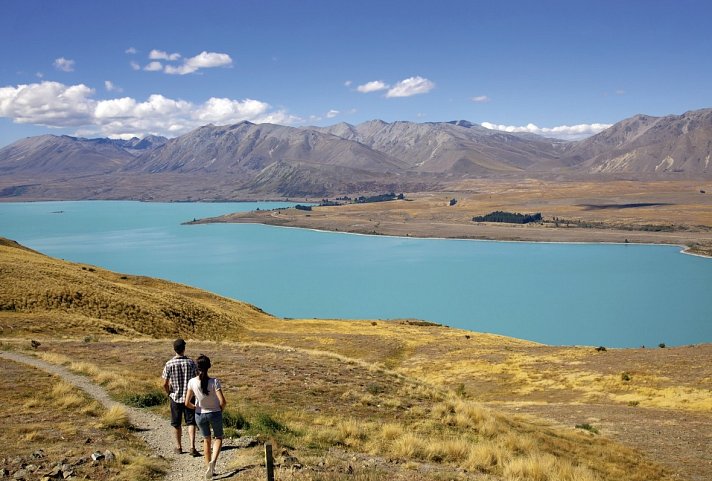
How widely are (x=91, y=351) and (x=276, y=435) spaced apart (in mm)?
15086

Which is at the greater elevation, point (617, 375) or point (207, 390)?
point (207, 390)

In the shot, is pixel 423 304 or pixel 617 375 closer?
pixel 617 375

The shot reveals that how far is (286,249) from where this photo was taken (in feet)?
603

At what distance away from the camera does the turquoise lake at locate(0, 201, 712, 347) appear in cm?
8906

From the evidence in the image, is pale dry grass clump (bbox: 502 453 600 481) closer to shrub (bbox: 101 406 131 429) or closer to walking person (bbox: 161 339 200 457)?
walking person (bbox: 161 339 200 457)

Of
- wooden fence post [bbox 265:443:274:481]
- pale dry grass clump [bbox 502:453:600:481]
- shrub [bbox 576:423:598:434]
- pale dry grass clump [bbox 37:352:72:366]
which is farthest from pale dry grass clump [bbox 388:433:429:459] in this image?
pale dry grass clump [bbox 37:352:72:366]

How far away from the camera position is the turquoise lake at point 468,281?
89.1 metres

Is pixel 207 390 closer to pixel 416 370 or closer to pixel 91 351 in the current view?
pixel 91 351

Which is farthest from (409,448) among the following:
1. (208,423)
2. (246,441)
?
(208,423)

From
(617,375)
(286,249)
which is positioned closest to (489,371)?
(617,375)

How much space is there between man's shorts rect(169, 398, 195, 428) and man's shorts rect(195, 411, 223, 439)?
2.52 ft

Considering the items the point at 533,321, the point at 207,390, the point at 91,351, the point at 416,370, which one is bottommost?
the point at 533,321

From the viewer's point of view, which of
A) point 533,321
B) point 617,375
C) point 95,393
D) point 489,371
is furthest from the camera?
point 533,321

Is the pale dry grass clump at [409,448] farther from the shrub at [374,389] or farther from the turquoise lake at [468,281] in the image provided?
the turquoise lake at [468,281]
